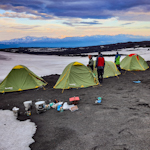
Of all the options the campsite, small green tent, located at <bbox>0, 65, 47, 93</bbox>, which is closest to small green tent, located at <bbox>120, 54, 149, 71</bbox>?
the campsite

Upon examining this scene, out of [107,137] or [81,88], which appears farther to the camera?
[81,88]

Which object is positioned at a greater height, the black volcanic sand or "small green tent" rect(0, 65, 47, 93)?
"small green tent" rect(0, 65, 47, 93)

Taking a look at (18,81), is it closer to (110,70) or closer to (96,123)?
(96,123)

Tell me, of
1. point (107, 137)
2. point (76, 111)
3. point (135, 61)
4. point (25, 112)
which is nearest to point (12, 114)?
point (25, 112)

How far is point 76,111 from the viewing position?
7.24 metres

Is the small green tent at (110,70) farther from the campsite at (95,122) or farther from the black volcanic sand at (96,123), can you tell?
the black volcanic sand at (96,123)

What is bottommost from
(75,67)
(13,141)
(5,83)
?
(13,141)

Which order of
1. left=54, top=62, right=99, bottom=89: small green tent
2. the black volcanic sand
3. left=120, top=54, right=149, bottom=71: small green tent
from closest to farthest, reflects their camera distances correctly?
the black volcanic sand, left=54, top=62, right=99, bottom=89: small green tent, left=120, top=54, right=149, bottom=71: small green tent

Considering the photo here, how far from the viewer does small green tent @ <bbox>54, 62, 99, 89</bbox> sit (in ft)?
36.2

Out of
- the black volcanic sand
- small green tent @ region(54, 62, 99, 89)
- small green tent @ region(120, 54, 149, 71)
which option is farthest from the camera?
small green tent @ region(120, 54, 149, 71)

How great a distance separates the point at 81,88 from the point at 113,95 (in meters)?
2.69

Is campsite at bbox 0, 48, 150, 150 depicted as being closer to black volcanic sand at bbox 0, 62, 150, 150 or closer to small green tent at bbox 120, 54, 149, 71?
black volcanic sand at bbox 0, 62, 150, 150

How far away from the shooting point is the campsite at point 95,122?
15.4 ft

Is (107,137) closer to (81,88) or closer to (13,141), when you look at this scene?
(13,141)
